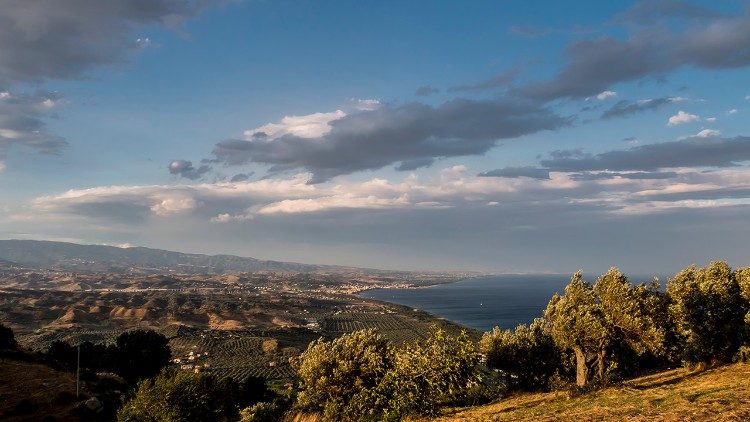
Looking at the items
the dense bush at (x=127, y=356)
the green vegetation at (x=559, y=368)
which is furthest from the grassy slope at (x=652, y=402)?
the dense bush at (x=127, y=356)

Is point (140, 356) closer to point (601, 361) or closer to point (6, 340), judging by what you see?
point (6, 340)

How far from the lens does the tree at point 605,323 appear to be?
36.1 meters

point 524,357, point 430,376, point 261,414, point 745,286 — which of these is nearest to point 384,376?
point 430,376

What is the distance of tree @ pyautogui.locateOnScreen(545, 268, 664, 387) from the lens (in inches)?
1422

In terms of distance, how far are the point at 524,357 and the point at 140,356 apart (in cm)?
7039

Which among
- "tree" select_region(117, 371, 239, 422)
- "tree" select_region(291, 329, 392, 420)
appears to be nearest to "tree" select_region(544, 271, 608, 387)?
"tree" select_region(291, 329, 392, 420)

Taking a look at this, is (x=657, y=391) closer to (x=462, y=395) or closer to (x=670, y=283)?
(x=462, y=395)

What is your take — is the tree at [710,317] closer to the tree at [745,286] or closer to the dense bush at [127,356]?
the tree at [745,286]

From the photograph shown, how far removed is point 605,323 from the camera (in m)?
37.1

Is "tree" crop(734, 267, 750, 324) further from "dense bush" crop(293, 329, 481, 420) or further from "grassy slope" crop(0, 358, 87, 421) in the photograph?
"grassy slope" crop(0, 358, 87, 421)

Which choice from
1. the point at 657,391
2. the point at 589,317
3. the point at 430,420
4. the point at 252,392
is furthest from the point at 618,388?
the point at 252,392

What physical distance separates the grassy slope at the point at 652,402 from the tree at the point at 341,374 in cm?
652

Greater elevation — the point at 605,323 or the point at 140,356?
the point at 605,323

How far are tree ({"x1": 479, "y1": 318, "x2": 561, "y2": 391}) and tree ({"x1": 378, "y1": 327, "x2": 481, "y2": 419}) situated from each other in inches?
644
